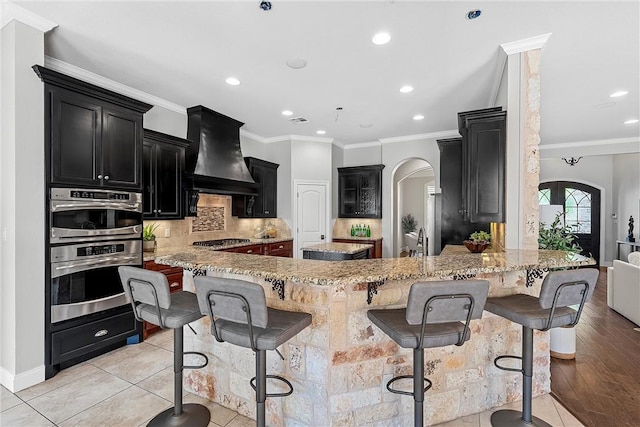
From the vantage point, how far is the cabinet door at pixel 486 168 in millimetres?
2938

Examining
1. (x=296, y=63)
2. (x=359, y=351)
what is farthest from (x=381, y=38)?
(x=359, y=351)

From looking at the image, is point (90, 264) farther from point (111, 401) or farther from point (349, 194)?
point (349, 194)

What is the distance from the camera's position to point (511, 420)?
210cm

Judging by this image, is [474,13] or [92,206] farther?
[92,206]

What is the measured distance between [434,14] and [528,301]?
2.22 m

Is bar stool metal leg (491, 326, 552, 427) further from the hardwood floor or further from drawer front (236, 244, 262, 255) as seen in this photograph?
drawer front (236, 244, 262, 255)

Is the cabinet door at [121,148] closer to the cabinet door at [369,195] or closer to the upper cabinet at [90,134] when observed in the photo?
the upper cabinet at [90,134]

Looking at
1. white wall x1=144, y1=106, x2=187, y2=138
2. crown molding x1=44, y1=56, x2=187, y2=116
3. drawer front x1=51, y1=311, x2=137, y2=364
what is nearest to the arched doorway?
white wall x1=144, y1=106, x2=187, y2=138

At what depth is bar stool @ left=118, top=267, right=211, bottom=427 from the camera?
73.9 inches

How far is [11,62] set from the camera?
253 cm

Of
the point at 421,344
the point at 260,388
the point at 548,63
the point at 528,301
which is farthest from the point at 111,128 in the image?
the point at 548,63

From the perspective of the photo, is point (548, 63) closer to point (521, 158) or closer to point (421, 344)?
point (521, 158)

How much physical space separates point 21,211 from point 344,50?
307 cm

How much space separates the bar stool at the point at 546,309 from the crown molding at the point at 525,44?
6.66 ft
